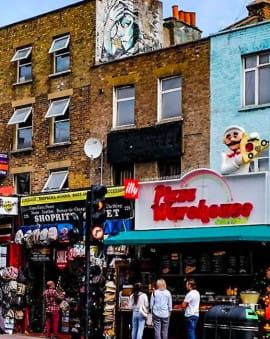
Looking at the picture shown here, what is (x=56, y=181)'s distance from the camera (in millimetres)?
30719

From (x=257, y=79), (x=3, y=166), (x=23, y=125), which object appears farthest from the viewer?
(x=23, y=125)

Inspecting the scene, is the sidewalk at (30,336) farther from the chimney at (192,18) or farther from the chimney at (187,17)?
the chimney at (192,18)

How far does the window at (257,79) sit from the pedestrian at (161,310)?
6.85 m

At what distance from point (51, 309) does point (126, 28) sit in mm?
11199

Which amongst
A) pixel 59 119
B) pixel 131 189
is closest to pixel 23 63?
pixel 59 119

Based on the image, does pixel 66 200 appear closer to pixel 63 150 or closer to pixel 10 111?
pixel 63 150

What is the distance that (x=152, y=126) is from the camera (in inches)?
1097

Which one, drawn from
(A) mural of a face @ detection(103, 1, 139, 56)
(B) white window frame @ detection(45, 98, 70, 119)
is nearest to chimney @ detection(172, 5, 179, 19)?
(A) mural of a face @ detection(103, 1, 139, 56)

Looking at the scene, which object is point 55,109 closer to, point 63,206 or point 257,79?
point 63,206

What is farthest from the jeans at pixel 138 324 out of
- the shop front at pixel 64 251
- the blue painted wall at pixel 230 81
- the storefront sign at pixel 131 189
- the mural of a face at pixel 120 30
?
the mural of a face at pixel 120 30

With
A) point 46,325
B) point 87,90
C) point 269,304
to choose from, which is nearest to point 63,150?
point 87,90

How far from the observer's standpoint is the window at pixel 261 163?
82.1 feet

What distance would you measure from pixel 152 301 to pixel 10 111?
13584mm

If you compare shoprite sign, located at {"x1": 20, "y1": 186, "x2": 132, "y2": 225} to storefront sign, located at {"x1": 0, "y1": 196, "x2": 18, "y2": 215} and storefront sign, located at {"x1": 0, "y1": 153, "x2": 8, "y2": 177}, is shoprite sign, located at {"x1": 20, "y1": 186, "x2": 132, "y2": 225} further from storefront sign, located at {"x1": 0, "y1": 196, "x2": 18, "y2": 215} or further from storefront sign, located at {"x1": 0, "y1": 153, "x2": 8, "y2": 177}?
storefront sign, located at {"x1": 0, "y1": 153, "x2": 8, "y2": 177}
